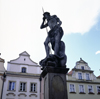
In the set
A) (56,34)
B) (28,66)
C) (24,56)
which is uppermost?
(24,56)

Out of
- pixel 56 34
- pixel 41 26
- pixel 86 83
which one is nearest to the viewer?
pixel 56 34

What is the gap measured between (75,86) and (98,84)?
4258mm

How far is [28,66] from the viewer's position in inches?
732

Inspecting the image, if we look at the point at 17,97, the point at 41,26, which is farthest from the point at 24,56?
the point at 41,26

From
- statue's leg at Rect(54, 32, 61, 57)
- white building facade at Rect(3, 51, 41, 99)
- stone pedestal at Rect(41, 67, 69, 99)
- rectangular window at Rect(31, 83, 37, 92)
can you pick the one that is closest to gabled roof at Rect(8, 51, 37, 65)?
white building facade at Rect(3, 51, 41, 99)

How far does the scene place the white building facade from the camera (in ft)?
53.4

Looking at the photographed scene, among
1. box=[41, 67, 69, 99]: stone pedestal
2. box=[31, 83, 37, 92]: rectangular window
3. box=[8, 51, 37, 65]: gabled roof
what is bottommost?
box=[41, 67, 69, 99]: stone pedestal

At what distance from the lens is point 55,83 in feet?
11.7

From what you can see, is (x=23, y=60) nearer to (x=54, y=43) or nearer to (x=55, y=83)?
(x=54, y=43)

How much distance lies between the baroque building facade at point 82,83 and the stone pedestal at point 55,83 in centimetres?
1624

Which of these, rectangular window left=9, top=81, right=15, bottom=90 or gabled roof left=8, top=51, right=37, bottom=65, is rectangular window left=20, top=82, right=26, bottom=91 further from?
gabled roof left=8, top=51, right=37, bottom=65

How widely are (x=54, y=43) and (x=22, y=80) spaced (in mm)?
13921

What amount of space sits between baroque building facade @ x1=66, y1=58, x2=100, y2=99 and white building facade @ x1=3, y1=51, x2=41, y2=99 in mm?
5039

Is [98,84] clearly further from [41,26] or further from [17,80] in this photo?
[41,26]
